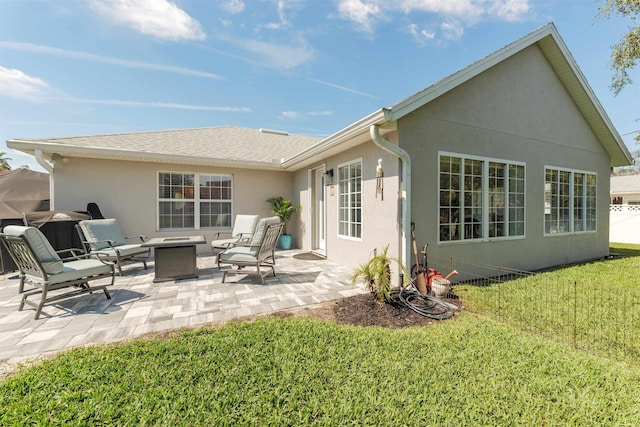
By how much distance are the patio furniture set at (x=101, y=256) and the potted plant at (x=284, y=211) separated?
1568 mm

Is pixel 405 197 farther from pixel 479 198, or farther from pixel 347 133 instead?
pixel 479 198

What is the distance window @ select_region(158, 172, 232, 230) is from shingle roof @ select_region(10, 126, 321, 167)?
A: 86 centimetres

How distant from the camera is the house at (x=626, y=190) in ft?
56.7

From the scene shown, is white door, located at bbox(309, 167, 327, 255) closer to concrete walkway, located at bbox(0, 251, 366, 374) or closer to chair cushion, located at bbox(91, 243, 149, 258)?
concrete walkway, located at bbox(0, 251, 366, 374)

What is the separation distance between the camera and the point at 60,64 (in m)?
6.25

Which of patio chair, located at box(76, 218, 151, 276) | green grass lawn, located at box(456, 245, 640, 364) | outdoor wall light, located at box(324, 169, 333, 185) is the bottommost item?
green grass lawn, located at box(456, 245, 640, 364)

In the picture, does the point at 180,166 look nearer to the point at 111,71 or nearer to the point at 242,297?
the point at 111,71

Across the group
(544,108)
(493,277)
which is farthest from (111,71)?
(544,108)

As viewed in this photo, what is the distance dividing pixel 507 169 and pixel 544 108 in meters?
2.62

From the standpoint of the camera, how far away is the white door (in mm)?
8438

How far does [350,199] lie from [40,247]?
5782mm

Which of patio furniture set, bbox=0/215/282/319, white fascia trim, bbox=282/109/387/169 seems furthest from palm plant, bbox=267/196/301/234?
white fascia trim, bbox=282/109/387/169

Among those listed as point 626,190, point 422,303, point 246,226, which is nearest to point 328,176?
point 246,226

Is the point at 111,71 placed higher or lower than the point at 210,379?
higher
